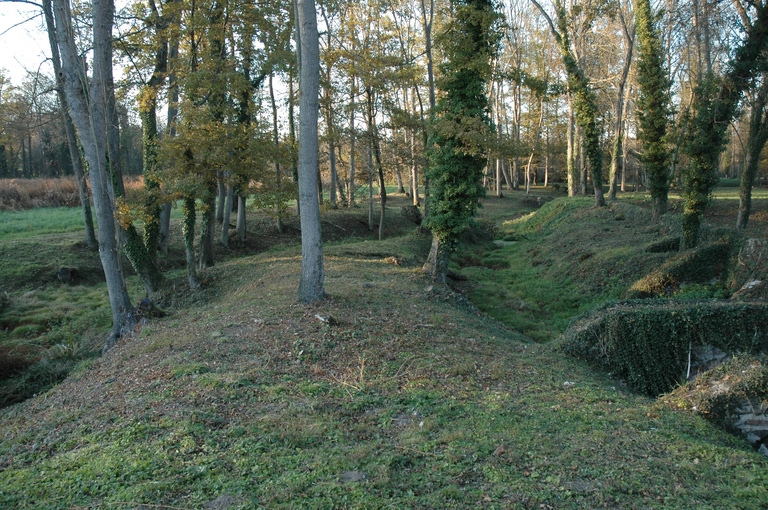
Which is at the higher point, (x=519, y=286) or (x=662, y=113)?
(x=662, y=113)

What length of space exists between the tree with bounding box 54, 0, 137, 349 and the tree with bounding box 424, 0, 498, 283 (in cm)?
787

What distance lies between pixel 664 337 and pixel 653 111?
12.8m

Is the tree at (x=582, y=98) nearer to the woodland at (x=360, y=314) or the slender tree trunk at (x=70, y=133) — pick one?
the woodland at (x=360, y=314)

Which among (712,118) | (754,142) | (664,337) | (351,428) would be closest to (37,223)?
(351,428)

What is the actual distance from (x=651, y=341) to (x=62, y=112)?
16322 millimetres

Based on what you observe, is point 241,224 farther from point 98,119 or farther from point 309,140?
point 309,140

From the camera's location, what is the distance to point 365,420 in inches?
216

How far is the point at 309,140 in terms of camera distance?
9.27 metres

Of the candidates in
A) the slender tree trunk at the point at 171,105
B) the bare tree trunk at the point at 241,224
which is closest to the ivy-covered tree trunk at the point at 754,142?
the slender tree trunk at the point at 171,105

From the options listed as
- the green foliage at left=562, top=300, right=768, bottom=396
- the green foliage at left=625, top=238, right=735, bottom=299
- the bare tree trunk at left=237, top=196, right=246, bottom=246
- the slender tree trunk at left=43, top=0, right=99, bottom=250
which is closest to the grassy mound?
the green foliage at left=562, top=300, right=768, bottom=396

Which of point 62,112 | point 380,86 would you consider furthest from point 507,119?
point 62,112

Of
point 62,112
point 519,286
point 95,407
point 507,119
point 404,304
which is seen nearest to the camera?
point 95,407

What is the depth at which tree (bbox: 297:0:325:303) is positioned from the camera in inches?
357

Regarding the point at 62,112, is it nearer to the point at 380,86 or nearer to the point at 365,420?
the point at 380,86
